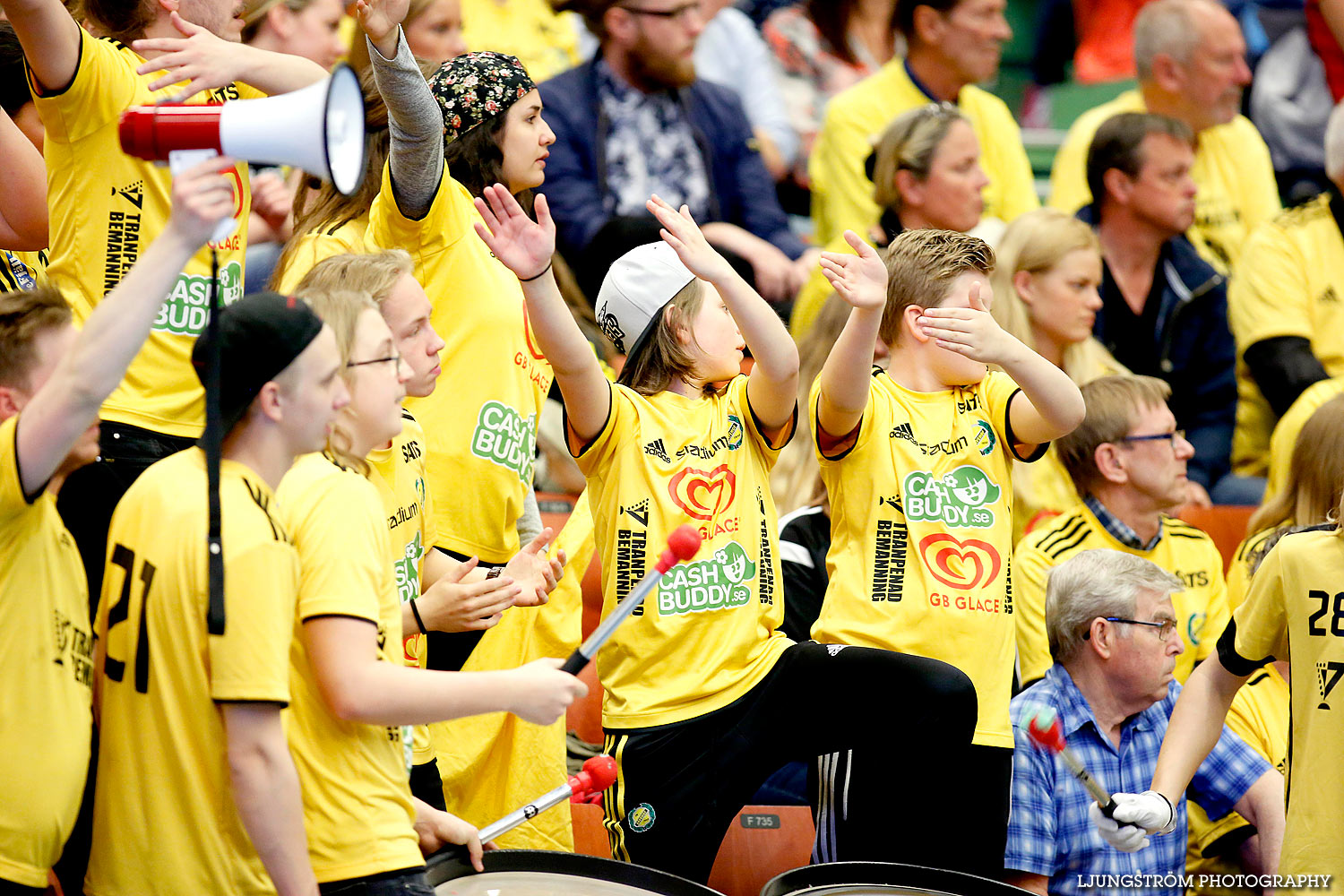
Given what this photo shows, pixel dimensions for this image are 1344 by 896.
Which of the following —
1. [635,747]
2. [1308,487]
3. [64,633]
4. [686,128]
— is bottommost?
[635,747]

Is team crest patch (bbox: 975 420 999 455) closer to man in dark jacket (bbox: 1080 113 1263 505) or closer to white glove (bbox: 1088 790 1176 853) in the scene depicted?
white glove (bbox: 1088 790 1176 853)

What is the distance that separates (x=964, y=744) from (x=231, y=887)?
1672mm

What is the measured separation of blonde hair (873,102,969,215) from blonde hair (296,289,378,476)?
3364 mm

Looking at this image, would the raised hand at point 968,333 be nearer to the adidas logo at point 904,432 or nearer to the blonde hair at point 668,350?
the adidas logo at point 904,432

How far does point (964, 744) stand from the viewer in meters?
3.42

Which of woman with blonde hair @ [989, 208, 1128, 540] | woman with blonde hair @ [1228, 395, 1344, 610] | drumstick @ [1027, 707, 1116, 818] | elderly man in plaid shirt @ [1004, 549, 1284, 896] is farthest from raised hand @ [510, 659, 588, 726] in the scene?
woman with blonde hair @ [989, 208, 1128, 540]

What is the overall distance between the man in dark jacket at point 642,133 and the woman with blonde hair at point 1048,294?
98 centimetres

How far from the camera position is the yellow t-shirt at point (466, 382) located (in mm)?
3775

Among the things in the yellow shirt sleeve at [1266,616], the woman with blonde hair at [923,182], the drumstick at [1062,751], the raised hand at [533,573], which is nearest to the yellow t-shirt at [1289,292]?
the woman with blonde hair at [923,182]

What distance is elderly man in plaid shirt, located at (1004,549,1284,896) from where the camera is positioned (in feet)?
12.6

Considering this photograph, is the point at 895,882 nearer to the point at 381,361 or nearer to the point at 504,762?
the point at 504,762

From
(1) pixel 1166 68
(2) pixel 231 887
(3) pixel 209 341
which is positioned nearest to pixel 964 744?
(2) pixel 231 887

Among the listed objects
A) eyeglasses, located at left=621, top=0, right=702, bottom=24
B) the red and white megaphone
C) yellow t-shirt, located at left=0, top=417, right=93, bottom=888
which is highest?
eyeglasses, located at left=621, top=0, right=702, bottom=24

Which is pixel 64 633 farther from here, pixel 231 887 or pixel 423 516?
pixel 423 516
